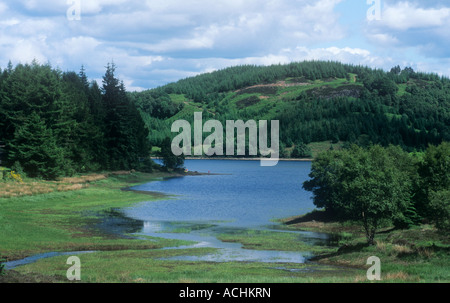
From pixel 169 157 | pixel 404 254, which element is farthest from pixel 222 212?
pixel 169 157

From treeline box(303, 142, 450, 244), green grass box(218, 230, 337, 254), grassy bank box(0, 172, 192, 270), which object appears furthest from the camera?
green grass box(218, 230, 337, 254)

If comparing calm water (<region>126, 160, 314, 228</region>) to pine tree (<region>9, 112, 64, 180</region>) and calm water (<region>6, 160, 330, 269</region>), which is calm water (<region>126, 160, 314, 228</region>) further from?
pine tree (<region>9, 112, 64, 180</region>)

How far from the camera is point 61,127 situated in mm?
97500

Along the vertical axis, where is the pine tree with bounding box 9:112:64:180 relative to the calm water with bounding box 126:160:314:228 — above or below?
above

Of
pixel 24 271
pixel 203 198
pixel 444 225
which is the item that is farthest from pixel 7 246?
pixel 203 198

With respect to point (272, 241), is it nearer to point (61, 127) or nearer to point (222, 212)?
point (222, 212)

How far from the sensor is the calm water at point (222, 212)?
4444cm

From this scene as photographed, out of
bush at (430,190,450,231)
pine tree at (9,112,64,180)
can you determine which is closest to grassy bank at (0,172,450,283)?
bush at (430,190,450,231)

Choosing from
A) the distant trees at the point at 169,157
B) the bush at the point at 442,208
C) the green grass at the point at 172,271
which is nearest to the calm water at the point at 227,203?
the distant trees at the point at 169,157

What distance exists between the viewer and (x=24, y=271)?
1216 inches

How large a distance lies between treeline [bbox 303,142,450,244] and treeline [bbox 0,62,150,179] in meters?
49.1

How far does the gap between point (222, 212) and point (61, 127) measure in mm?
42129

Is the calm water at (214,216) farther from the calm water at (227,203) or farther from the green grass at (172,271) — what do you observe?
the green grass at (172,271)

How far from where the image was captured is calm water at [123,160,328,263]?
44.4m
